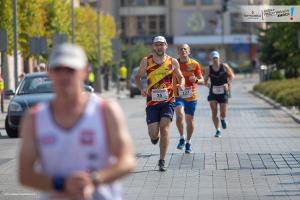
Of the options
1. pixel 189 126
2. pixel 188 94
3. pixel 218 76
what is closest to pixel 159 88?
pixel 189 126

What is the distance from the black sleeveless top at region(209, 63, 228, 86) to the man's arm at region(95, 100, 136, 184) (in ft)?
50.1

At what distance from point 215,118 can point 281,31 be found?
66.8 feet

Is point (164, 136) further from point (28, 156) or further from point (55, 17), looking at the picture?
point (55, 17)

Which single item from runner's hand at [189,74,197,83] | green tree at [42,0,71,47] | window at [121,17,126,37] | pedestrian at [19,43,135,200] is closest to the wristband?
pedestrian at [19,43,135,200]

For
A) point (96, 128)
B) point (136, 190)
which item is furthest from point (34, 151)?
point (136, 190)

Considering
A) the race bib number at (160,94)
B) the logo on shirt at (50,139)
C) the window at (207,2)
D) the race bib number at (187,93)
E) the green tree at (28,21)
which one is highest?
the window at (207,2)

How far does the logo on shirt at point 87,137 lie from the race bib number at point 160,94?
8852mm

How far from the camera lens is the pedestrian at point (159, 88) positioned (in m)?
14.2

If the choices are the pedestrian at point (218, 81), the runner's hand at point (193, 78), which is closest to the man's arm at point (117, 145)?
the runner's hand at point (193, 78)

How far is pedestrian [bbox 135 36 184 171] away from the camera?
559 inches

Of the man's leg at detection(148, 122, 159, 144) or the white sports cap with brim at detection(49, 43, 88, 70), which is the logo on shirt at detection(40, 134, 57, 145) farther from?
the man's leg at detection(148, 122, 159, 144)

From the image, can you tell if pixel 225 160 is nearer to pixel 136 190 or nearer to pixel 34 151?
pixel 136 190

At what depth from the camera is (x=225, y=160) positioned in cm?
1541

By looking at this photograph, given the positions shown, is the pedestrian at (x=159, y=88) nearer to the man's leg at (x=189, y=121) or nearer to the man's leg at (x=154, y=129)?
the man's leg at (x=154, y=129)
